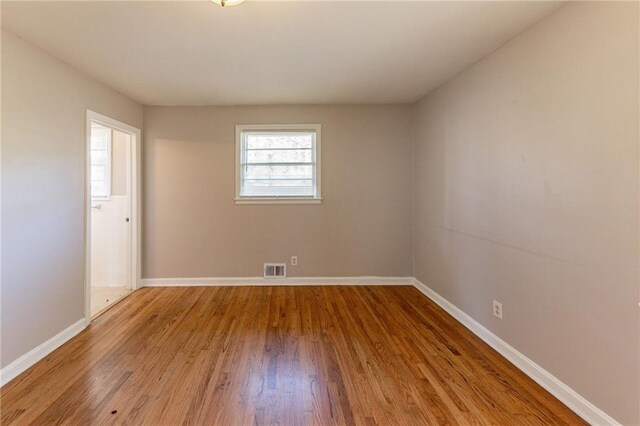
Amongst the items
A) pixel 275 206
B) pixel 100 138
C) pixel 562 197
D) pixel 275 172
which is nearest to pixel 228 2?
pixel 562 197

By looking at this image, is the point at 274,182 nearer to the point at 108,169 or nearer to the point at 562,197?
the point at 108,169

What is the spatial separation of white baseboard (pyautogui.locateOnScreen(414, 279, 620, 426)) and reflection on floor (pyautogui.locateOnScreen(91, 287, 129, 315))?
3.71 metres

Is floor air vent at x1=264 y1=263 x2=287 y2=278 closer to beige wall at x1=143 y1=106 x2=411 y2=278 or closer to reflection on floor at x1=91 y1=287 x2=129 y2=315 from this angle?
beige wall at x1=143 y1=106 x2=411 y2=278

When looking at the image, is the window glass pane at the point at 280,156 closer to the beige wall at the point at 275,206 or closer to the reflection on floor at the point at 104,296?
the beige wall at the point at 275,206

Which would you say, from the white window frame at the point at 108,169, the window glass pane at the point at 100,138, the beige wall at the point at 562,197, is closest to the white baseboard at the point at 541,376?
the beige wall at the point at 562,197

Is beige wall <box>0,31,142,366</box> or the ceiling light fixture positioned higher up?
the ceiling light fixture

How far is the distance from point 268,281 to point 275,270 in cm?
17

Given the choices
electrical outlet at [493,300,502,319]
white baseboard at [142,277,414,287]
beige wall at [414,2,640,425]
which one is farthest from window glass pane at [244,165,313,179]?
electrical outlet at [493,300,502,319]

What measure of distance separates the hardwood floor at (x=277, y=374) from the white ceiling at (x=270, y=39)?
2.36 metres

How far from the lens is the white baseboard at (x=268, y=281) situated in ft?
12.6

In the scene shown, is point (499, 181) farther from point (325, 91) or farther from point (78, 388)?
point (78, 388)

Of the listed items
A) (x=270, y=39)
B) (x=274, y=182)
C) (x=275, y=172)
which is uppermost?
(x=270, y=39)

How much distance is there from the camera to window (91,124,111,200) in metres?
3.74

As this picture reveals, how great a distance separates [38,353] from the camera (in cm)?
216
